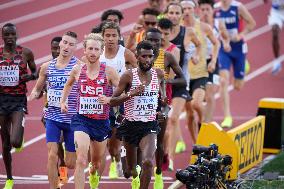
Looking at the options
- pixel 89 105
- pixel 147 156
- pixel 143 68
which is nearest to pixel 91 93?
pixel 89 105

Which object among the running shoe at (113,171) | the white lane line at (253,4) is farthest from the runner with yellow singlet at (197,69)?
the white lane line at (253,4)

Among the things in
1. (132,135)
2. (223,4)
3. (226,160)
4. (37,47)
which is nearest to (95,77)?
(132,135)

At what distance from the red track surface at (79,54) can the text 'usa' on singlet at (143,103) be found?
6.42 ft

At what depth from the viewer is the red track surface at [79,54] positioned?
17812 mm

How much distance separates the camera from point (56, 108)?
50.6 ft

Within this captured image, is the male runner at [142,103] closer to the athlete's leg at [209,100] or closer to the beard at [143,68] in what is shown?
the beard at [143,68]

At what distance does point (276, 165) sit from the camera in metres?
17.5

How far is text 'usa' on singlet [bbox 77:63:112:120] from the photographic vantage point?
14.7 m

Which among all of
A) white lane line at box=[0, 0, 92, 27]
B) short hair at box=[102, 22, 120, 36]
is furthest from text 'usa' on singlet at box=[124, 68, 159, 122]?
white lane line at box=[0, 0, 92, 27]

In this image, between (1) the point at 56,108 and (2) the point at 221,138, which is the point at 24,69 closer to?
(1) the point at 56,108

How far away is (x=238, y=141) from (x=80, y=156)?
3344 mm

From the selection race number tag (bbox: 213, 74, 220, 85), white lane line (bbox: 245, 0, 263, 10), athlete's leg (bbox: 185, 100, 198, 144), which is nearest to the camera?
athlete's leg (bbox: 185, 100, 198, 144)

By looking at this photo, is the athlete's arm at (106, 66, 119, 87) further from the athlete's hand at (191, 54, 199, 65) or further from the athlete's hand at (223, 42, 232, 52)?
the athlete's hand at (223, 42, 232, 52)

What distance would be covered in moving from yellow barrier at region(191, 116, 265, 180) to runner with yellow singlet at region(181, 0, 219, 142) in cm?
132
